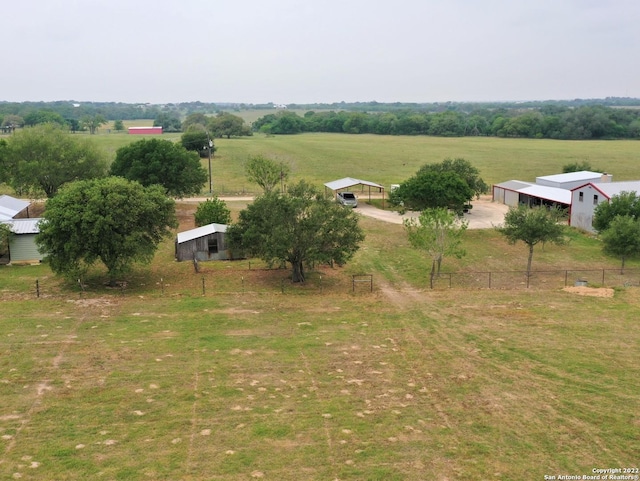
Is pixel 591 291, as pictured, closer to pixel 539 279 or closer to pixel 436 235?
pixel 539 279

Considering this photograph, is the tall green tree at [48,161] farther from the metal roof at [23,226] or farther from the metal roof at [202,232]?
the metal roof at [202,232]

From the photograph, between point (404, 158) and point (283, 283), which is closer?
point (283, 283)

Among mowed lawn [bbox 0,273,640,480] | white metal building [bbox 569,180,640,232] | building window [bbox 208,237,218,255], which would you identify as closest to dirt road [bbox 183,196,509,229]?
white metal building [bbox 569,180,640,232]

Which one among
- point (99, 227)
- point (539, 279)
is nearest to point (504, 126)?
point (539, 279)

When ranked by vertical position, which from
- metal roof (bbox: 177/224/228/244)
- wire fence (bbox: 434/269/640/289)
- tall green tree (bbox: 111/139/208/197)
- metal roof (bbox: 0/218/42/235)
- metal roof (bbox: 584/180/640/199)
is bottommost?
wire fence (bbox: 434/269/640/289)

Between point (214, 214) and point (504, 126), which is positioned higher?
point (504, 126)

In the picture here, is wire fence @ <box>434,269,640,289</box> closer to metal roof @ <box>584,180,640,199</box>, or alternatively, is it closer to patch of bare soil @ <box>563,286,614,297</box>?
patch of bare soil @ <box>563,286,614,297</box>

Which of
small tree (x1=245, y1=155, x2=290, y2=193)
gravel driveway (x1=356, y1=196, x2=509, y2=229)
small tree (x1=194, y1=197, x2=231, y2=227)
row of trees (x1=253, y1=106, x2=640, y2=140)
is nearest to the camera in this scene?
small tree (x1=194, y1=197, x2=231, y2=227)
